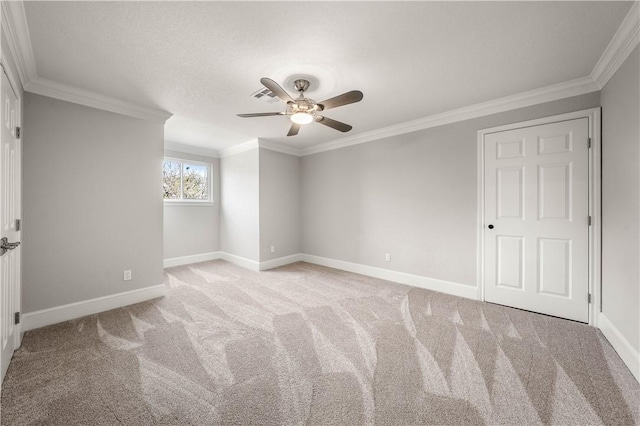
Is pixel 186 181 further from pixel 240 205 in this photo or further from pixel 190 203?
pixel 240 205

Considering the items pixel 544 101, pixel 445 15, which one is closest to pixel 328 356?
pixel 445 15

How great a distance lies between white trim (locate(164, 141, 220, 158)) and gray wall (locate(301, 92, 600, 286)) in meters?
2.10

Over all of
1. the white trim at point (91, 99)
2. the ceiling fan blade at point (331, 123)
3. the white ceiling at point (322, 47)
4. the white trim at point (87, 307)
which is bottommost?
the white trim at point (87, 307)

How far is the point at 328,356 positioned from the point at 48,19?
10.1 ft

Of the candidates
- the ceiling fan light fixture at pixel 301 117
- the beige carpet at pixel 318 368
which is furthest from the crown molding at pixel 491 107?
the beige carpet at pixel 318 368

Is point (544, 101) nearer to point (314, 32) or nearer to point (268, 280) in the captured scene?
point (314, 32)

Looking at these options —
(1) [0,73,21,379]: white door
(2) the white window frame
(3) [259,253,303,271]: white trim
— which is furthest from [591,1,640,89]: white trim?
(2) the white window frame

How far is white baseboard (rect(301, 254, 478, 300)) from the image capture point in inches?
133

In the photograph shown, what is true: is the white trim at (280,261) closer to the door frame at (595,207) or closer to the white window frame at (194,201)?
the white window frame at (194,201)

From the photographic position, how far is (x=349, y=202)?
A: 4.70 m

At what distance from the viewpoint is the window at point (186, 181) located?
5.11m

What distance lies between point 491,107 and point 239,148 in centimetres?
416

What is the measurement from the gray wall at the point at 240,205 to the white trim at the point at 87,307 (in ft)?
5.96

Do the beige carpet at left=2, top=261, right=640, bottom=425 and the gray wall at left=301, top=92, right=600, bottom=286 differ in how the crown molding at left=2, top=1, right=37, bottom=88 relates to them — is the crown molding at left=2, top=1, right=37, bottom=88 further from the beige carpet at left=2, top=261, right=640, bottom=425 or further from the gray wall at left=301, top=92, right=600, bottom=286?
the gray wall at left=301, top=92, right=600, bottom=286
